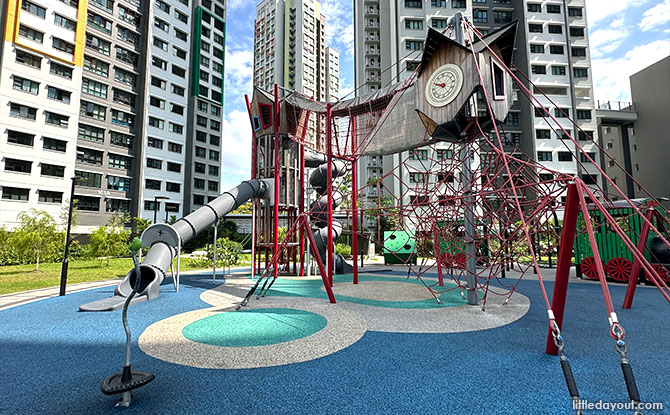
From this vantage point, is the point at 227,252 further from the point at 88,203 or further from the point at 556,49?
the point at 556,49

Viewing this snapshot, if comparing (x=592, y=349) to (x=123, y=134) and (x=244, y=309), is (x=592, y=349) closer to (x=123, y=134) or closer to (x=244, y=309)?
(x=244, y=309)

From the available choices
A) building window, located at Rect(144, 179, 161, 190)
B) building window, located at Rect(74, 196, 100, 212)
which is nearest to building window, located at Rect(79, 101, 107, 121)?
building window, located at Rect(144, 179, 161, 190)

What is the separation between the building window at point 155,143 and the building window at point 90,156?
6250 mm

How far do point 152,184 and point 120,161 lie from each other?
457 centimetres

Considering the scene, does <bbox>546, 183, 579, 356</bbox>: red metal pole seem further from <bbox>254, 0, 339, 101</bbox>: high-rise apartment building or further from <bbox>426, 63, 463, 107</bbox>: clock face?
<bbox>254, 0, 339, 101</bbox>: high-rise apartment building

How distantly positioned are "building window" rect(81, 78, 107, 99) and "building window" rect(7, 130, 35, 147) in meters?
8.03

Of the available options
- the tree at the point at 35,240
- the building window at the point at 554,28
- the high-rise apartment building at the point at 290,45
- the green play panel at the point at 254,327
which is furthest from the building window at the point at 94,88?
the building window at the point at 554,28

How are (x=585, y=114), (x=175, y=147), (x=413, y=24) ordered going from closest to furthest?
1. (x=585, y=114)
2. (x=413, y=24)
3. (x=175, y=147)

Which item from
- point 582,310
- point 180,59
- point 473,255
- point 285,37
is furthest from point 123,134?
point 285,37

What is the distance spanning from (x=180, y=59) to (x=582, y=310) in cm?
5539

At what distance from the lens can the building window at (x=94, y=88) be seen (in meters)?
36.5

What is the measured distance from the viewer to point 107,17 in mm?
39031

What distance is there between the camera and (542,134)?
142ft

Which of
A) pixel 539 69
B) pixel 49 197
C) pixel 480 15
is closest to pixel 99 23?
pixel 49 197
